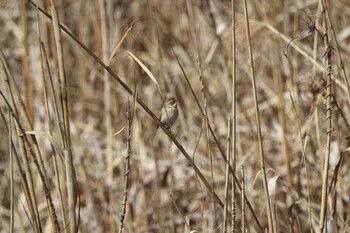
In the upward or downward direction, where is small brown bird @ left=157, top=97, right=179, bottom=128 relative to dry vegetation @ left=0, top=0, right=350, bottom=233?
downward

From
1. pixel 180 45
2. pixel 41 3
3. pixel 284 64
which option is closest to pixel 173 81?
pixel 180 45

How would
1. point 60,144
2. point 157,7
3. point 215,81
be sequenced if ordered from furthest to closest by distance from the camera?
point 157,7, point 215,81, point 60,144

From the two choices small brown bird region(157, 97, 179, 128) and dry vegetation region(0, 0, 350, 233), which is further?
dry vegetation region(0, 0, 350, 233)

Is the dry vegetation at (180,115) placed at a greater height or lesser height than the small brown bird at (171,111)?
greater

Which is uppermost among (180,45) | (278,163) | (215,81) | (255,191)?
(180,45)

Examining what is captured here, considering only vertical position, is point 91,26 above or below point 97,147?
above

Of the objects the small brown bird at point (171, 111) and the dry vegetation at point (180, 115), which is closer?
the small brown bird at point (171, 111)

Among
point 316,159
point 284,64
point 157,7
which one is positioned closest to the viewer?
point 316,159

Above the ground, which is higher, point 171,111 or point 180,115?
point 180,115

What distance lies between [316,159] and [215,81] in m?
0.71

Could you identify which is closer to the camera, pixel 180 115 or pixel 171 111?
pixel 171 111

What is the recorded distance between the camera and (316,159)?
2.31 meters

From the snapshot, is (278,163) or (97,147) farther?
(97,147)

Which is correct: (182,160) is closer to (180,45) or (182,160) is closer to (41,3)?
(180,45)
